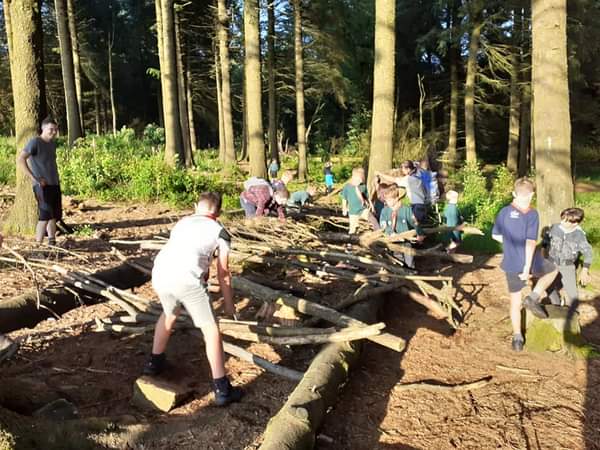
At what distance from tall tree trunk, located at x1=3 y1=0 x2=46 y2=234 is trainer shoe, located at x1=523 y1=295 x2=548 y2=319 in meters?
7.50

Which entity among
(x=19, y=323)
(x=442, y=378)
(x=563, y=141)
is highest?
(x=563, y=141)

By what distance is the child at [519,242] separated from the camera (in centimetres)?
515

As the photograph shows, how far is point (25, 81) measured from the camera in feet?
26.7

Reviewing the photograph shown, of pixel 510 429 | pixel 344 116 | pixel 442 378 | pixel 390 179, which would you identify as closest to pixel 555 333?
pixel 442 378

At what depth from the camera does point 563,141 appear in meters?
7.79

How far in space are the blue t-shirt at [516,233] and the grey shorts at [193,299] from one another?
323 cm

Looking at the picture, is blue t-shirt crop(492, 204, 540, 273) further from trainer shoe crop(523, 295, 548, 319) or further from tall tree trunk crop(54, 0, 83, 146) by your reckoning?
tall tree trunk crop(54, 0, 83, 146)

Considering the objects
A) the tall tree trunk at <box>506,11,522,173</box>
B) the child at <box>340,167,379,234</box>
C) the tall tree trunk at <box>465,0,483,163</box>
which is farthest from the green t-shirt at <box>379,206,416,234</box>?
the tall tree trunk at <box>506,11,522,173</box>

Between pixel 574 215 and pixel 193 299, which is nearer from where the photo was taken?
pixel 193 299

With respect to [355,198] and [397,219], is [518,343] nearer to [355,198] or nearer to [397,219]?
[397,219]

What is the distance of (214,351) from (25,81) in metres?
6.68

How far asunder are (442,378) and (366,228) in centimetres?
487

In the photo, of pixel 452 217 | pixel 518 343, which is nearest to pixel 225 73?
pixel 452 217

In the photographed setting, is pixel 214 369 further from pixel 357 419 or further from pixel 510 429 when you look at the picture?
pixel 510 429
